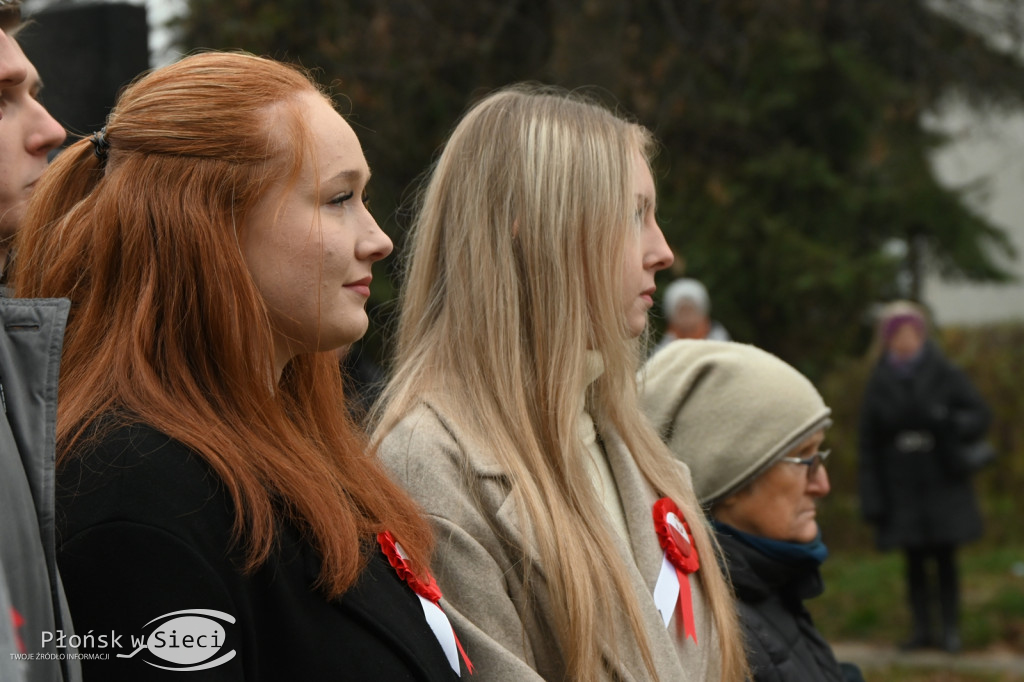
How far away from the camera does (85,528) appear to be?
4.76 feet

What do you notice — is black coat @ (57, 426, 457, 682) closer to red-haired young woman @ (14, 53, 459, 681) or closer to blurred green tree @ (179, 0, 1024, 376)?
red-haired young woman @ (14, 53, 459, 681)

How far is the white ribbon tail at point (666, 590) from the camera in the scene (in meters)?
2.32

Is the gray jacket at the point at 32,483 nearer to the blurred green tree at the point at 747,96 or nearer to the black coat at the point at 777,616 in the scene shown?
the black coat at the point at 777,616

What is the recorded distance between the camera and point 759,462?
289cm

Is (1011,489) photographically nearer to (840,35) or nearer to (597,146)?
(840,35)

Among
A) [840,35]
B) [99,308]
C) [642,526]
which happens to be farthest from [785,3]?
[99,308]

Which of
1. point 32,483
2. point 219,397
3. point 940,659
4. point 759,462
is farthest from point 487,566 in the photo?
point 940,659

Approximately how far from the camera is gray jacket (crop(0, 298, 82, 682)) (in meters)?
1.33

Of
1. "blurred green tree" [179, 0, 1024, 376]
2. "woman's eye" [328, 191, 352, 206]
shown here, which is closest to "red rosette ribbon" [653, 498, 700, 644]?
"woman's eye" [328, 191, 352, 206]

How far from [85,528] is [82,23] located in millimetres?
2277

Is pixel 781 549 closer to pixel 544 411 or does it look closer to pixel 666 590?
pixel 666 590

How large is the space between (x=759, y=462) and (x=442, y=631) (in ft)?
4.16

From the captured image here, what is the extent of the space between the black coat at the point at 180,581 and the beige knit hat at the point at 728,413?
55.4 inches

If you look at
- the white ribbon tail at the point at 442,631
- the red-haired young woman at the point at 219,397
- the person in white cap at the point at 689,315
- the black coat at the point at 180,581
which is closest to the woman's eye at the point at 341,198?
the red-haired young woman at the point at 219,397
